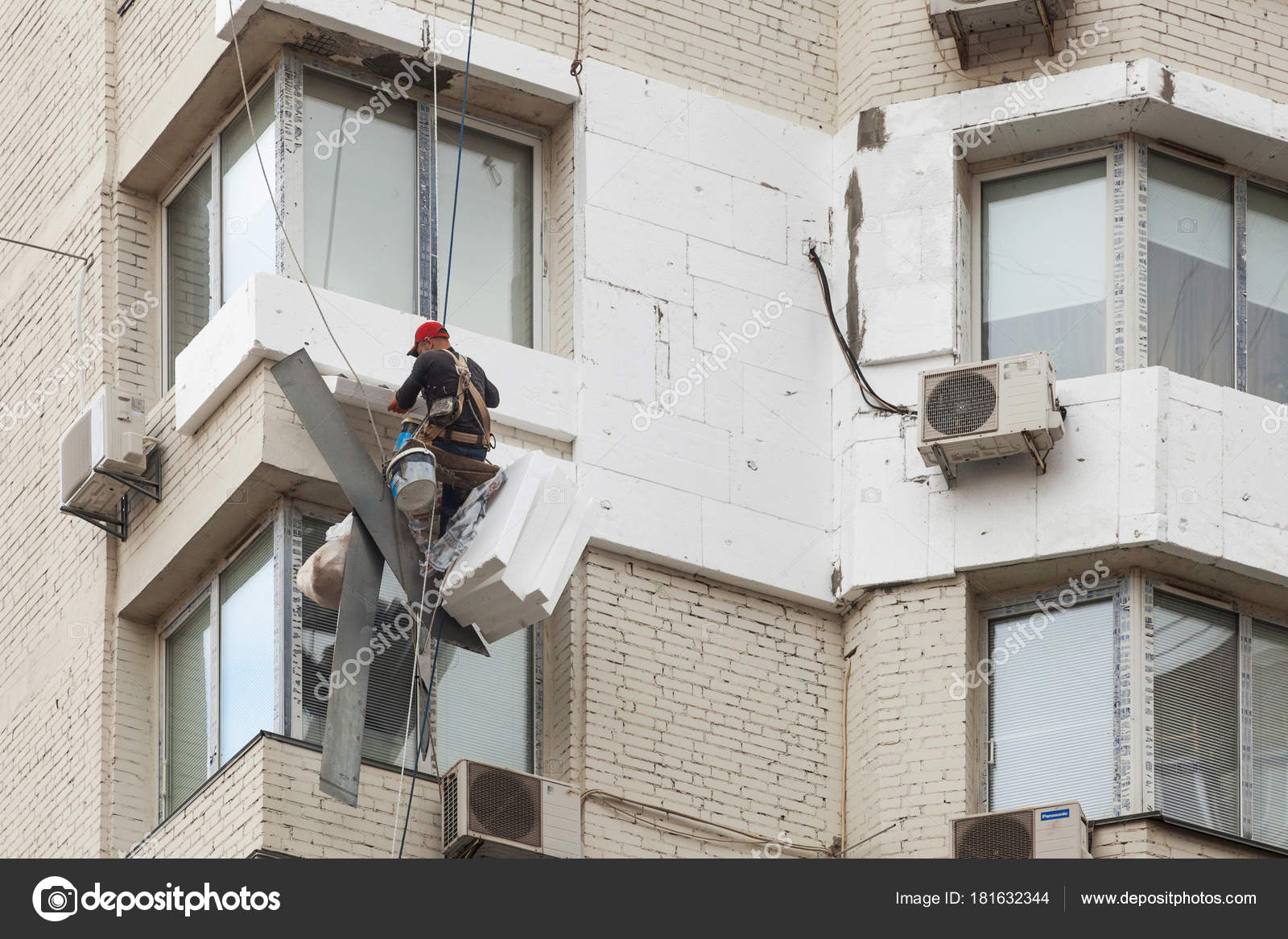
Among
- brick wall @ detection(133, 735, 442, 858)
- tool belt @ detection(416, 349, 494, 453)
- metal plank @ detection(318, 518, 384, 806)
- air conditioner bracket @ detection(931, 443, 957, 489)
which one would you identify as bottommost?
brick wall @ detection(133, 735, 442, 858)

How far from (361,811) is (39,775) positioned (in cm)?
302

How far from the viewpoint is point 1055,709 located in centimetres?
2289

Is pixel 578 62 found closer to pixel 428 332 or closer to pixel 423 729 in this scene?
pixel 428 332

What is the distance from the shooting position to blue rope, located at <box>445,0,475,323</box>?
23.0 meters

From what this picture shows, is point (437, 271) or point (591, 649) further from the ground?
point (437, 271)

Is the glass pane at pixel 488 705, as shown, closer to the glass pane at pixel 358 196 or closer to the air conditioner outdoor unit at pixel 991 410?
the glass pane at pixel 358 196

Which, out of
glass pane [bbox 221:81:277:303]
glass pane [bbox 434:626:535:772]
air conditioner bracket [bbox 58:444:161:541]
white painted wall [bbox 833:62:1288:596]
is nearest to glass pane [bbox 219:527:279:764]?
air conditioner bracket [bbox 58:444:161:541]

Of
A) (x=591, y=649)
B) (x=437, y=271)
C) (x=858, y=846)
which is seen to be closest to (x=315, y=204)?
(x=437, y=271)

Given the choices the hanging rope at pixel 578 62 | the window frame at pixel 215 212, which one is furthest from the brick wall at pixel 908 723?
the window frame at pixel 215 212

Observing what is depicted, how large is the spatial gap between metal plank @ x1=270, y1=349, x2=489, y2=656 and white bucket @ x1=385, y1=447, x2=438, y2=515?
0.64 feet

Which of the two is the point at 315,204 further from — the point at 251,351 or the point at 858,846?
the point at 858,846

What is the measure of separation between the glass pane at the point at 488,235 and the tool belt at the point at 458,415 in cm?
181

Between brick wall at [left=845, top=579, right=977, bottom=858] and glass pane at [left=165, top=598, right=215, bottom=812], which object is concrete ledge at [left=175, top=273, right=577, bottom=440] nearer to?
glass pane at [left=165, top=598, right=215, bottom=812]
